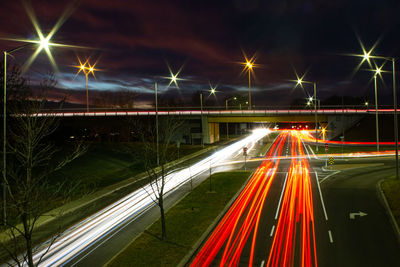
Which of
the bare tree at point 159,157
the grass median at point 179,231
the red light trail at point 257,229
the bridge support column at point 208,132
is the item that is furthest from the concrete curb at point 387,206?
the bridge support column at point 208,132

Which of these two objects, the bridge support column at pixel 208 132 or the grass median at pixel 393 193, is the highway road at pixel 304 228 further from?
the bridge support column at pixel 208 132

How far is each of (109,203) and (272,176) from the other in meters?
15.7

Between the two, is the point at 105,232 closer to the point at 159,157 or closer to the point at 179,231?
the point at 179,231

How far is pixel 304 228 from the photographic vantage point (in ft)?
49.1

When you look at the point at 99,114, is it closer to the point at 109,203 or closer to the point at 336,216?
the point at 109,203

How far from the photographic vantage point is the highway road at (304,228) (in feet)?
39.1

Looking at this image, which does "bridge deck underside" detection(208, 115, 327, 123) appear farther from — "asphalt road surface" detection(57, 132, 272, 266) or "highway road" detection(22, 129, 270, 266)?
"asphalt road surface" detection(57, 132, 272, 266)

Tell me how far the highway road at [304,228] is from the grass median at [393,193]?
24.2 inches

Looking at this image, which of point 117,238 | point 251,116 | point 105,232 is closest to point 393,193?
point 117,238

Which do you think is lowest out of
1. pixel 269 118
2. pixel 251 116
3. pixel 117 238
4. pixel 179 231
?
pixel 117 238

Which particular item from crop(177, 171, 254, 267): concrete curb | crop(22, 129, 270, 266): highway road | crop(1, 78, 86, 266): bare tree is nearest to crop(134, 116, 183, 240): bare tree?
crop(22, 129, 270, 266): highway road

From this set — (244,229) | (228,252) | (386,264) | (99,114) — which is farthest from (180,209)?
(99,114)

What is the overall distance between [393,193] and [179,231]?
15595 millimetres

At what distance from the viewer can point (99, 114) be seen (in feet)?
193
